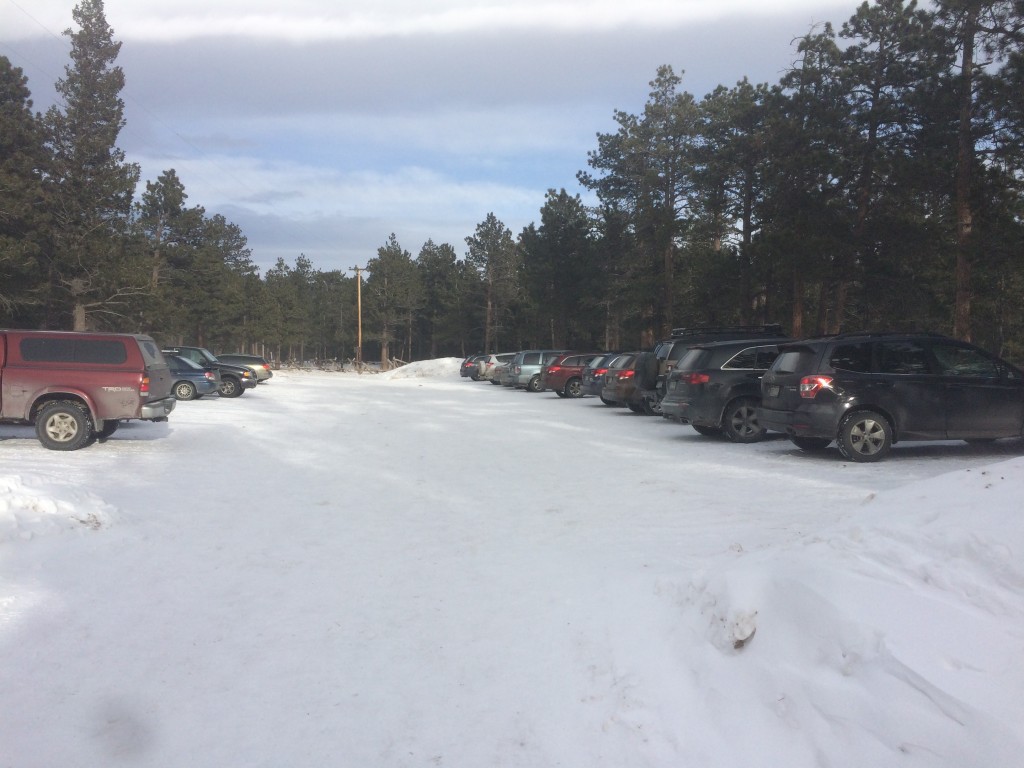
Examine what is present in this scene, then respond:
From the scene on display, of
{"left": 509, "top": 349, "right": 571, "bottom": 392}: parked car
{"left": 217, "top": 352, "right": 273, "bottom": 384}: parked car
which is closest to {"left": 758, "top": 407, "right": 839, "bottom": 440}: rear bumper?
{"left": 509, "top": 349, "right": 571, "bottom": 392}: parked car

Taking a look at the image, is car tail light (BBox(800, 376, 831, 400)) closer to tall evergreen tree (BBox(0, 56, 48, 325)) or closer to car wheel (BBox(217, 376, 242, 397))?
car wheel (BBox(217, 376, 242, 397))

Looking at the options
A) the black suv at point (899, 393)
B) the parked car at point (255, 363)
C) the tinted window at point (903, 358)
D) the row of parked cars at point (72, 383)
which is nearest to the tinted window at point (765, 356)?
the black suv at point (899, 393)

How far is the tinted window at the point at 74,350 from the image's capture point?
40.5 ft

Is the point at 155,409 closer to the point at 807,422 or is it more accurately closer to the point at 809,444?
the point at 807,422

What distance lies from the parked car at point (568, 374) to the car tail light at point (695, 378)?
13.4 metres

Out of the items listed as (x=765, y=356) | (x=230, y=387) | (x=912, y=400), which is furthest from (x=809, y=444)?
(x=230, y=387)

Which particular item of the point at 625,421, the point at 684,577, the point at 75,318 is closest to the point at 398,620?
the point at 684,577

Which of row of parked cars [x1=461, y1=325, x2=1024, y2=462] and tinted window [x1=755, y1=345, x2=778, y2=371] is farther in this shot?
tinted window [x1=755, y1=345, x2=778, y2=371]

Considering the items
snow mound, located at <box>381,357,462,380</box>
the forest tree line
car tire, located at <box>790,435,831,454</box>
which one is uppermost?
the forest tree line

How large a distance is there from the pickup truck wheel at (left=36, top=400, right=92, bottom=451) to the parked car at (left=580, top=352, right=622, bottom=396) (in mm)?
13879

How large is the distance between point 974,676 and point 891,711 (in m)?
0.40

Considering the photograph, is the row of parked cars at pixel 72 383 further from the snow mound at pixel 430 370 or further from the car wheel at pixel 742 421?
the snow mound at pixel 430 370

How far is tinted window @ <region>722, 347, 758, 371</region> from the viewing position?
1384 cm

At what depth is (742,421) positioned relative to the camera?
13.9m
